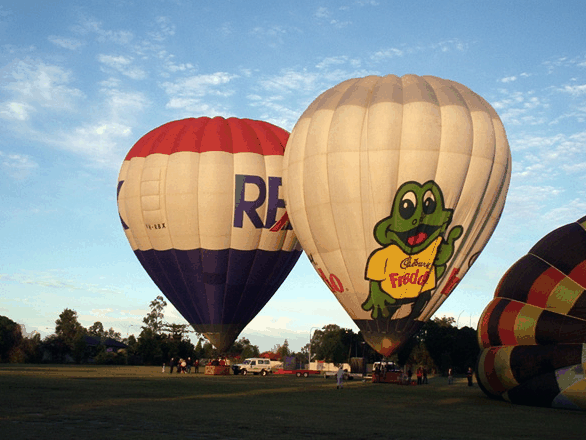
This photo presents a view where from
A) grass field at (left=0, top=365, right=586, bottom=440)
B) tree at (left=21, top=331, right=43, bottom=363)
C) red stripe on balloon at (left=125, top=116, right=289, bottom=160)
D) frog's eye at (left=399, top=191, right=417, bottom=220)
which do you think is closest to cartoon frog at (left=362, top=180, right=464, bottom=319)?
frog's eye at (left=399, top=191, right=417, bottom=220)

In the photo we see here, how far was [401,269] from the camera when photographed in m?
23.7

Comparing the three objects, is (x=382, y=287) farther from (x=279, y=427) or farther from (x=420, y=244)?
(x=279, y=427)

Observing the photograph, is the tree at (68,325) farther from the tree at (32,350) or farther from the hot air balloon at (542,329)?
the hot air balloon at (542,329)

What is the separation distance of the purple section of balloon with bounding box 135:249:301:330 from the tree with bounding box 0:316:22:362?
4717 centimetres

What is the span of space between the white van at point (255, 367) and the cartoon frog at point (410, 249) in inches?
765

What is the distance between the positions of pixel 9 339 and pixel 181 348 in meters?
20.7

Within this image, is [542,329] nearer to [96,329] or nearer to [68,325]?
[68,325]

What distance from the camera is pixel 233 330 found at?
32.5m

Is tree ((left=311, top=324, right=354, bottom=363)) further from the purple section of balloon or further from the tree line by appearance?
the purple section of balloon

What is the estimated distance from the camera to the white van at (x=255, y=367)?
41688 millimetres

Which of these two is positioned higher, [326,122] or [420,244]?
[326,122]

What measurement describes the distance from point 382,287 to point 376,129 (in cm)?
564

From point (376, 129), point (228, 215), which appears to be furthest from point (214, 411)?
point (228, 215)

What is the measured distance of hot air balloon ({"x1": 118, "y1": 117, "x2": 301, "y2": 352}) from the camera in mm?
30875
